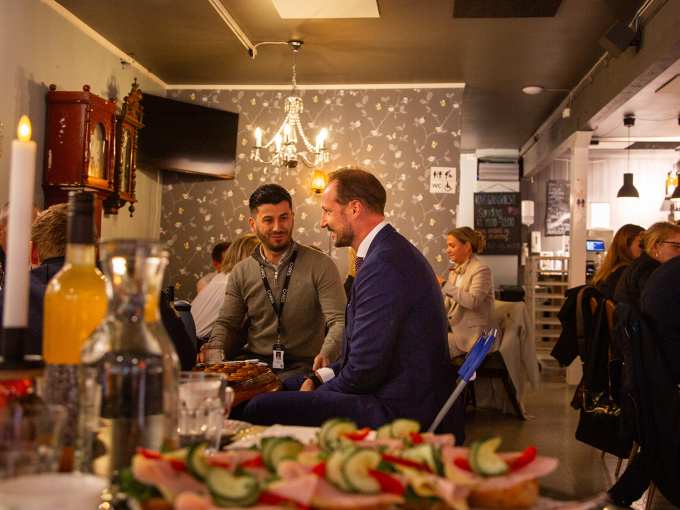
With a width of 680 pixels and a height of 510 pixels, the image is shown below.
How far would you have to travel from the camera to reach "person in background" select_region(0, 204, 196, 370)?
4.98 ft

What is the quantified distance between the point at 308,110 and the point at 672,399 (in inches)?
200

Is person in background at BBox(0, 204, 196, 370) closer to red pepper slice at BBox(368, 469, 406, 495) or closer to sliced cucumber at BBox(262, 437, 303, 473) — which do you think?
sliced cucumber at BBox(262, 437, 303, 473)

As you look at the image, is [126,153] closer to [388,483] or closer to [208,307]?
[208,307]

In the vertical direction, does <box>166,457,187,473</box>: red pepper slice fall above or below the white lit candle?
below

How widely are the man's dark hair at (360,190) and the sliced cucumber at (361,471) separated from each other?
1.80 meters

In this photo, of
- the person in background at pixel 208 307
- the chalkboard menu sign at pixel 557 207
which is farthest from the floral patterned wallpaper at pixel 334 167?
the chalkboard menu sign at pixel 557 207

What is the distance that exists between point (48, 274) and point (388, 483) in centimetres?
137

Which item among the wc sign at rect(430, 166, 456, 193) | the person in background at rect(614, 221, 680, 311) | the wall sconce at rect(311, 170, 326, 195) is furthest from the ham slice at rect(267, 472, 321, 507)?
the wc sign at rect(430, 166, 456, 193)

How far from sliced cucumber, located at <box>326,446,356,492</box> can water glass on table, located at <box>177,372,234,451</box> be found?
31 centimetres

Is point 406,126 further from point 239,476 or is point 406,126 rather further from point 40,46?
point 239,476

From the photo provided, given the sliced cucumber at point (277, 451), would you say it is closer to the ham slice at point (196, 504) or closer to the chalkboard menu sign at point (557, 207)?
the ham slice at point (196, 504)

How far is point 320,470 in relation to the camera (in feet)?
1.95

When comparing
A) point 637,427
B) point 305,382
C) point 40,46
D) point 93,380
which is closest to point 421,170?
point 40,46

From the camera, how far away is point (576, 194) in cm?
736
